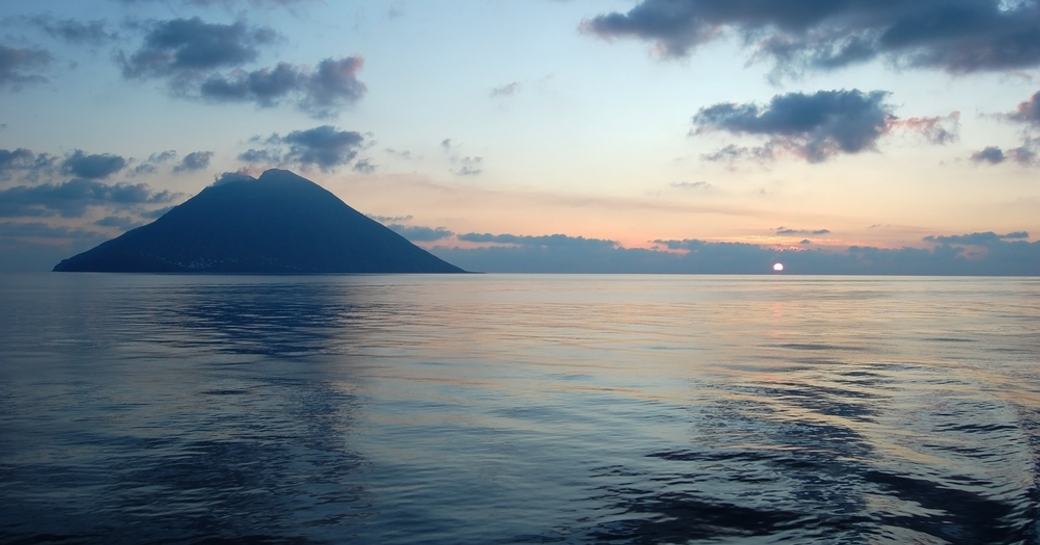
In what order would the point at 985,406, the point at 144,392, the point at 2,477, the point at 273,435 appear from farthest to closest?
the point at 144,392, the point at 985,406, the point at 273,435, the point at 2,477

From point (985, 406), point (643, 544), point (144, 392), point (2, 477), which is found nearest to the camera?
point (643, 544)

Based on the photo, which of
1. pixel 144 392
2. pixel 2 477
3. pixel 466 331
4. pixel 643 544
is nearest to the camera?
pixel 643 544

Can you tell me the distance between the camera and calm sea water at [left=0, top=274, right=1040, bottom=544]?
46.5 ft

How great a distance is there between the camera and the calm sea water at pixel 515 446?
14.2 meters

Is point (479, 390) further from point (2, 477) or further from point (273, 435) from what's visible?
point (2, 477)

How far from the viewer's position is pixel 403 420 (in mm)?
23906

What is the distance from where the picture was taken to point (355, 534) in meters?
13.6

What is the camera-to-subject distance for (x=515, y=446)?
20.5 m

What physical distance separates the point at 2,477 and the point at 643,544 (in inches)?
541

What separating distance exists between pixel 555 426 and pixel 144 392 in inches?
626

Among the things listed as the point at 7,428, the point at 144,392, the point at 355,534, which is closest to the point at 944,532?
the point at 355,534

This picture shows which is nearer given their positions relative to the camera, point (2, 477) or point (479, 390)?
point (2, 477)

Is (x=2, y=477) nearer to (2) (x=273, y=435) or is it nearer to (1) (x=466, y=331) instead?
(2) (x=273, y=435)

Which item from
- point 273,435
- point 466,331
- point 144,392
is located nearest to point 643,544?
point 273,435
